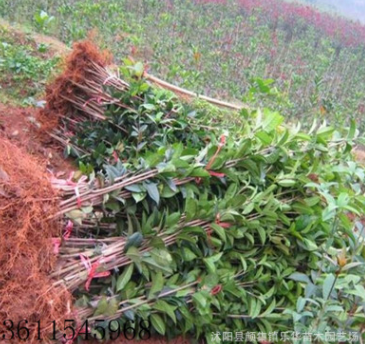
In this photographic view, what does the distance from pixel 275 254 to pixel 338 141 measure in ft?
2.17

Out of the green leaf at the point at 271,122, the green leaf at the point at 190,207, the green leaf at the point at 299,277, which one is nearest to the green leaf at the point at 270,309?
the green leaf at the point at 299,277

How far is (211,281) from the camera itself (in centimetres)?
181

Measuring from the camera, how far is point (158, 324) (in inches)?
67.4

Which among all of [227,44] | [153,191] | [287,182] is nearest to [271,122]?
[287,182]

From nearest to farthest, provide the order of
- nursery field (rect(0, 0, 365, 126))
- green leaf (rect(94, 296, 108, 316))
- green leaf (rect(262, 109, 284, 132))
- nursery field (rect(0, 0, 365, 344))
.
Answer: nursery field (rect(0, 0, 365, 344))
green leaf (rect(94, 296, 108, 316))
green leaf (rect(262, 109, 284, 132))
nursery field (rect(0, 0, 365, 126))

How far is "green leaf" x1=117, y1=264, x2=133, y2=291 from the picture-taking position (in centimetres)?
164

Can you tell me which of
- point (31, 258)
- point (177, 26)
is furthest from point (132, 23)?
point (31, 258)

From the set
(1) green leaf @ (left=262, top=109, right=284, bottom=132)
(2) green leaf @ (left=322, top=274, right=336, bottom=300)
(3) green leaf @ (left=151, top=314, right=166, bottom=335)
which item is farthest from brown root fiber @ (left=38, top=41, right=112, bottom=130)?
(2) green leaf @ (left=322, top=274, right=336, bottom=300)

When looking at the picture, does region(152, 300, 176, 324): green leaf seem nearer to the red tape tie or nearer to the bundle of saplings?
the bundle of saplings

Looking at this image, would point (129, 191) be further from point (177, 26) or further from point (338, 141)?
point (177, 26)

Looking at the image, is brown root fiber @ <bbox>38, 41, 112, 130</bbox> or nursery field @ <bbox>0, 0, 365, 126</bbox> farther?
nursery field @ <bbox>0, 0, 365, 126</bbox>

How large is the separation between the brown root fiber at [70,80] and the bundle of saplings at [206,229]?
0.01m

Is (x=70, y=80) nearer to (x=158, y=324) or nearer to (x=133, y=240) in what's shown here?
(x=133, y=240)

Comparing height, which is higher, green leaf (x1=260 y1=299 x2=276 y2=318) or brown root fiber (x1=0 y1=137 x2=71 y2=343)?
brown root fiber (x1=0 y1=137 x2=71 y2=343)
